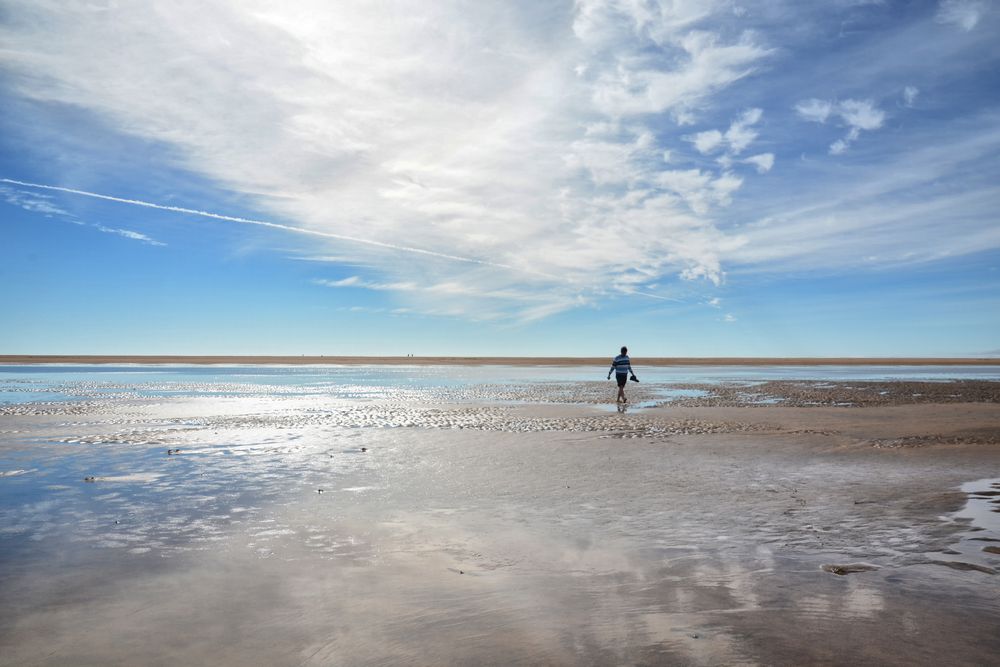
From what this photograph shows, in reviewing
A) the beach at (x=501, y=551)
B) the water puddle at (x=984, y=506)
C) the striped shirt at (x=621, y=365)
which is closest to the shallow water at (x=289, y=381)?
the striped shirt at (x=621, y=365)

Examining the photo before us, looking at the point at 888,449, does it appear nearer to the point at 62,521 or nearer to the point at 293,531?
the point at 293,531

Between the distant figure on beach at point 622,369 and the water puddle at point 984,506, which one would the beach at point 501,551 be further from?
the distant figure on beach at point 622,369

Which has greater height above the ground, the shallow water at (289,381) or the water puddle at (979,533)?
the shallow water at (289,381)

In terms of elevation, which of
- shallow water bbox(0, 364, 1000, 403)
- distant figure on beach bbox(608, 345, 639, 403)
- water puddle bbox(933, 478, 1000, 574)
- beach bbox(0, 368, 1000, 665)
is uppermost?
distant figure on beach bbox(608, 345, 639, 403)

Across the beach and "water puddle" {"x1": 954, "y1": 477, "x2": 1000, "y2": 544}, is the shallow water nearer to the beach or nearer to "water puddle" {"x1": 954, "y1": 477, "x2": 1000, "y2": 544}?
the beach

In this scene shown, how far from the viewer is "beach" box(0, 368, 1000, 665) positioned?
480 centimetres

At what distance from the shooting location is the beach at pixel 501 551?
480 centimetres

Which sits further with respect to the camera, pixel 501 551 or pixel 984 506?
pixel 984 506

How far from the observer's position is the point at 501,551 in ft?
23.6

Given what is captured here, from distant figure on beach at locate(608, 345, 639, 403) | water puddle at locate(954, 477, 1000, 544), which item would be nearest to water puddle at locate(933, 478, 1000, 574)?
water puddle at locate(954, 477, 1000, 544)

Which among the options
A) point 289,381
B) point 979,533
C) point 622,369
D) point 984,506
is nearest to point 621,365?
point 622,369

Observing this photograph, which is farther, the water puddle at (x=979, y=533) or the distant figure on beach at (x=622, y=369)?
the distant figure on beach at (x=622, y=369)

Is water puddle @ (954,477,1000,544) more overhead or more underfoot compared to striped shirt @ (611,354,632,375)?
more underfoot

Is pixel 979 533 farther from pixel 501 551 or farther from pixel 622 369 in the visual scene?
pixel 622 369
